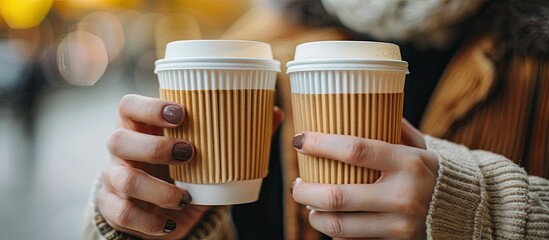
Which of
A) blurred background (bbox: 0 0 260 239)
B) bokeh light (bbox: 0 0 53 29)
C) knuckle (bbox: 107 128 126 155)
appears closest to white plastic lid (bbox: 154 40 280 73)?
knuckle (bbox: 107 128 126 155)

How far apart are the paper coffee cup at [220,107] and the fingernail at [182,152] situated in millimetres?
11

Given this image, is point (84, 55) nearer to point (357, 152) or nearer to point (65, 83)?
point (65, 83)

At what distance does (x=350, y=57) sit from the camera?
1.73 ft

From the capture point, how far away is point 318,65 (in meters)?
0.53

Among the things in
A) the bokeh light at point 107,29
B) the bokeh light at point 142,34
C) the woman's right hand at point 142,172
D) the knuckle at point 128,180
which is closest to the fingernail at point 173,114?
the woman's right hand at point 142,172

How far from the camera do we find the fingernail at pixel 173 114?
563 millimetres

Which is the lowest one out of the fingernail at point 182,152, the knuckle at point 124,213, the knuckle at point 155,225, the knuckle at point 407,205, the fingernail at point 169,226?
the fingernail at point 169,226

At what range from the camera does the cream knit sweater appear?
55cm

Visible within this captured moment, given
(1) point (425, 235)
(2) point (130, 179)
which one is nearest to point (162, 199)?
(2) point (130, 179)

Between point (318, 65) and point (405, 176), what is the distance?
16 centimetres

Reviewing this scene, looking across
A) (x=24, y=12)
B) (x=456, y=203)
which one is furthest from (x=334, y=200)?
(x=24, y=12)

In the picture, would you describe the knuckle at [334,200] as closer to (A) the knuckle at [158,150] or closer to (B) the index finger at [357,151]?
(B) the index finger at [357,151]

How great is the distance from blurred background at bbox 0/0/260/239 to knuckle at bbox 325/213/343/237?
1.18m

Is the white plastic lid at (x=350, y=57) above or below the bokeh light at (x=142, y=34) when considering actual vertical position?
above
